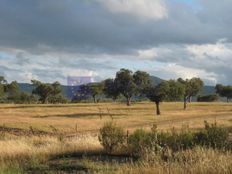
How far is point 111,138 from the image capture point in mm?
20000

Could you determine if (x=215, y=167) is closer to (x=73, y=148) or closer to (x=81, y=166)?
(x=81, y=166)

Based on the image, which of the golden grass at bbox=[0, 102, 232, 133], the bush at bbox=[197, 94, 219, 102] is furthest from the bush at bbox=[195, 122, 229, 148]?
the bush at bbox=[197, 94, 219, 102]

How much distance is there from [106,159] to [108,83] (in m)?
121

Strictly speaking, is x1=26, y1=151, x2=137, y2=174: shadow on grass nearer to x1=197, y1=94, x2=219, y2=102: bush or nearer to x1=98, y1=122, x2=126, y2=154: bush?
x1=98, y1=122, x2=126, y2=154: bush

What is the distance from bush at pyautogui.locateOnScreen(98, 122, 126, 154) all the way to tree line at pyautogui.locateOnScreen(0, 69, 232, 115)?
56.4 meters

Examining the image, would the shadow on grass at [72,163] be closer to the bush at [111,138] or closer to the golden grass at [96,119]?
the bush at [111,138]

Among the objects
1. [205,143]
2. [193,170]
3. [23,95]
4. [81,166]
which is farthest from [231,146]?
[23,95]

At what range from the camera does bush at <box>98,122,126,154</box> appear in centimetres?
1973

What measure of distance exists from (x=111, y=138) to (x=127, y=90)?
111m

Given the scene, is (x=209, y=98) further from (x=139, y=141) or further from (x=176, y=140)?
(x=139, y=141)

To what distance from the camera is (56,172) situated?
1370 centimetres

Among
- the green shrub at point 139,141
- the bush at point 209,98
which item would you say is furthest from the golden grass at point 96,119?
the bush at point 209,98

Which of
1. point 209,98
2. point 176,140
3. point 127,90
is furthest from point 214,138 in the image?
point 209,98

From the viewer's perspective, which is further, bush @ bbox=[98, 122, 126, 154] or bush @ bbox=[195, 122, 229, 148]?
bush @ bbox=[98, 122, 126, 154]
